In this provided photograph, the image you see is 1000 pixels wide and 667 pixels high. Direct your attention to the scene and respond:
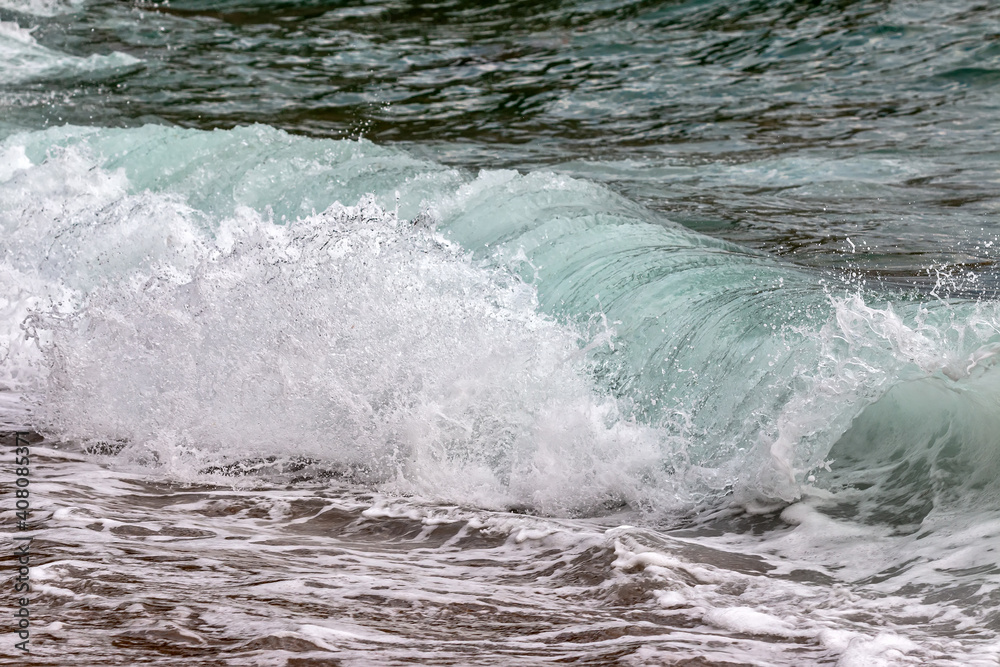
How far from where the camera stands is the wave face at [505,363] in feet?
12.8

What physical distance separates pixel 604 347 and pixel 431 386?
2.56 feet

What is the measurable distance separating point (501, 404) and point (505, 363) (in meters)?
0.17

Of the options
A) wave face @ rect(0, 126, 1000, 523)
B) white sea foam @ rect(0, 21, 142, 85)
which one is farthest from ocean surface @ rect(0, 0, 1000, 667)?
white sea foam @ rect(0, 21, 142, 85)

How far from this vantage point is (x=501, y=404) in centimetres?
432

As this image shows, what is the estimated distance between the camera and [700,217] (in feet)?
22.7
